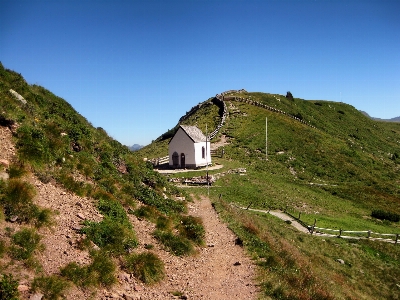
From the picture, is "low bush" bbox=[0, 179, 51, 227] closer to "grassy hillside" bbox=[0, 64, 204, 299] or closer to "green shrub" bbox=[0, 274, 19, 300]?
"grassy hillside" bbox=[0, 64, 204, 299]

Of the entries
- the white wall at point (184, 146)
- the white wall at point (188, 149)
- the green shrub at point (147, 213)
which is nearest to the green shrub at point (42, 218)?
the green shrub at point (147, 213)

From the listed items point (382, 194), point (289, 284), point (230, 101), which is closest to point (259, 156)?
point (382, 194)

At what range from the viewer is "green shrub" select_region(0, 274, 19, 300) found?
23.4ft

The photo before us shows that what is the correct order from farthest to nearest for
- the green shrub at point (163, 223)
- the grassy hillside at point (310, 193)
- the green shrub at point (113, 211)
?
1. the grassy hillside at point (310, 193)
2. the green shrub at point (163, 223)
3. the green shrub at point (113, 211)

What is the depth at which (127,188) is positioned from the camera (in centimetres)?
1664

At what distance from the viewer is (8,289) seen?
7168 millimetres

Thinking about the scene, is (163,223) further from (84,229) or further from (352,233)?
(352,233)

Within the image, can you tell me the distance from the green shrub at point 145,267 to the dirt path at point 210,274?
276 mm

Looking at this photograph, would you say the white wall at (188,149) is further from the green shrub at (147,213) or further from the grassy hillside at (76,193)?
the green shrub at (147,213)

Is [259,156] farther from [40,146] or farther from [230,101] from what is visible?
[40,146]

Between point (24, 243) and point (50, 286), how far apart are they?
1.64 metres

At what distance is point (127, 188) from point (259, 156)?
41.3 meters

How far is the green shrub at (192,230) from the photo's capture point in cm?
1495

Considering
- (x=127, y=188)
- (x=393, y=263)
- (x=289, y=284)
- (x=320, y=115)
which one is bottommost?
(x=393, y=263)
